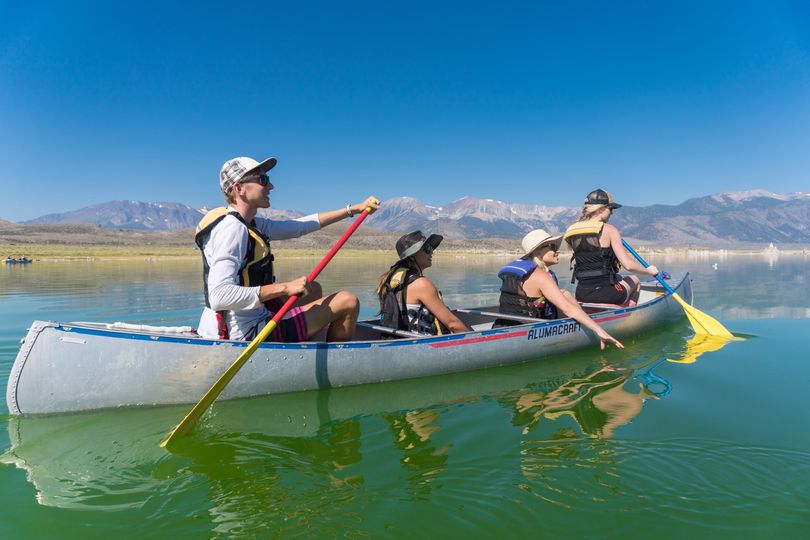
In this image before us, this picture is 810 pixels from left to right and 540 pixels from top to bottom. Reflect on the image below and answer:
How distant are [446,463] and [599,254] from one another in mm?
7296

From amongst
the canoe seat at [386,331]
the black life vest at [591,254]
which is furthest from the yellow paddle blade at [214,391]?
the black life vest at [591,254]

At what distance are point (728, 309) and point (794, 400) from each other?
1022 centimetres

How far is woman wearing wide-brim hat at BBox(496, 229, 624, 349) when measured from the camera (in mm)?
8562

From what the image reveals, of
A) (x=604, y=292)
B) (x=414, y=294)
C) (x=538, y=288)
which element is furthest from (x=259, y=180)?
(x=604, y=292)

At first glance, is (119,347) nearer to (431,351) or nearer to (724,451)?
(431,351)

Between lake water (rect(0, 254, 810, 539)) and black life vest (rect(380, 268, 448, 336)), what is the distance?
34.0 inches

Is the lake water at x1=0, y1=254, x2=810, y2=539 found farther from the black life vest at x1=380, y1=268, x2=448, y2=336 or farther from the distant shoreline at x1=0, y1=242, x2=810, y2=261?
the distant shoreline at x1=0, y1=242, x2=810, y2=261

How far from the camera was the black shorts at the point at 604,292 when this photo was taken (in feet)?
35.7

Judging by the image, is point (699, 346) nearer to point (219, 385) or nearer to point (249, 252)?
point (249, 252)

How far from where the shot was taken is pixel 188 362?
581 cm

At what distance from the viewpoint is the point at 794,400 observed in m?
6.67

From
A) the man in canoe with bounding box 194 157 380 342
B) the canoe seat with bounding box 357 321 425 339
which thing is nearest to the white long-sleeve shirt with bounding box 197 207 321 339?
the man in canoe with bounding box 194 157 380 342

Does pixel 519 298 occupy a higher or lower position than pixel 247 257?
lower

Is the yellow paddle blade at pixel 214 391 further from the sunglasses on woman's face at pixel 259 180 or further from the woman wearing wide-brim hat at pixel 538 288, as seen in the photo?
the woman wearing wide-brim hat at pixel 538 288
